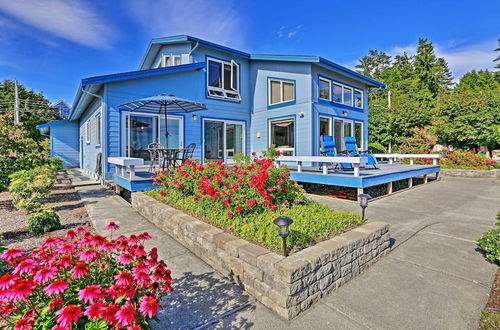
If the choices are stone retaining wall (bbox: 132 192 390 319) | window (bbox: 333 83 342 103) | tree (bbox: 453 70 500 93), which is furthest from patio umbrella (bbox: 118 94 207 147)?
tree (bbox: 453 70 500 93)

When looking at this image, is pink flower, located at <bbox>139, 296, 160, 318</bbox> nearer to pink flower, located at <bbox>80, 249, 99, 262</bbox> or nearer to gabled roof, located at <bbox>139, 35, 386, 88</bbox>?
pink flower, located at <bbox>80, 249, 99, 262</bbox>

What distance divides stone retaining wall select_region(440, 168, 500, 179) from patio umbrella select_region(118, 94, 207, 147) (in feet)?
37.4

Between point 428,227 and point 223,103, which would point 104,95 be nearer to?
point 223,103

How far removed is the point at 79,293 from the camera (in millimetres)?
1289

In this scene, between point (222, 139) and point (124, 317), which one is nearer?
point (124, 317)

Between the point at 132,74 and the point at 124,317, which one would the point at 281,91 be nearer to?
the point at 132,74

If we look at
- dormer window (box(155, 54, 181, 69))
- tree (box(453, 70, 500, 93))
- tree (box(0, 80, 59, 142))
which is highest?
tree (box(453, 70, 500, 93))

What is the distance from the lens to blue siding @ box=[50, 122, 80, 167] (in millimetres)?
16328

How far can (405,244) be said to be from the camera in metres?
3.75

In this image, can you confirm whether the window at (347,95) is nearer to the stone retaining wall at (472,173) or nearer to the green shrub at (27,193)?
the stone retaining wall at (472,173)

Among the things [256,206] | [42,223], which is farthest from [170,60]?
[256,206]

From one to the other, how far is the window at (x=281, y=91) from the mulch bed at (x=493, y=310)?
890cm

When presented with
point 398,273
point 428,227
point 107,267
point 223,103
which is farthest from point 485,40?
point 107,267

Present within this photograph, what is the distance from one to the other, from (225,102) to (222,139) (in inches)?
61.9
